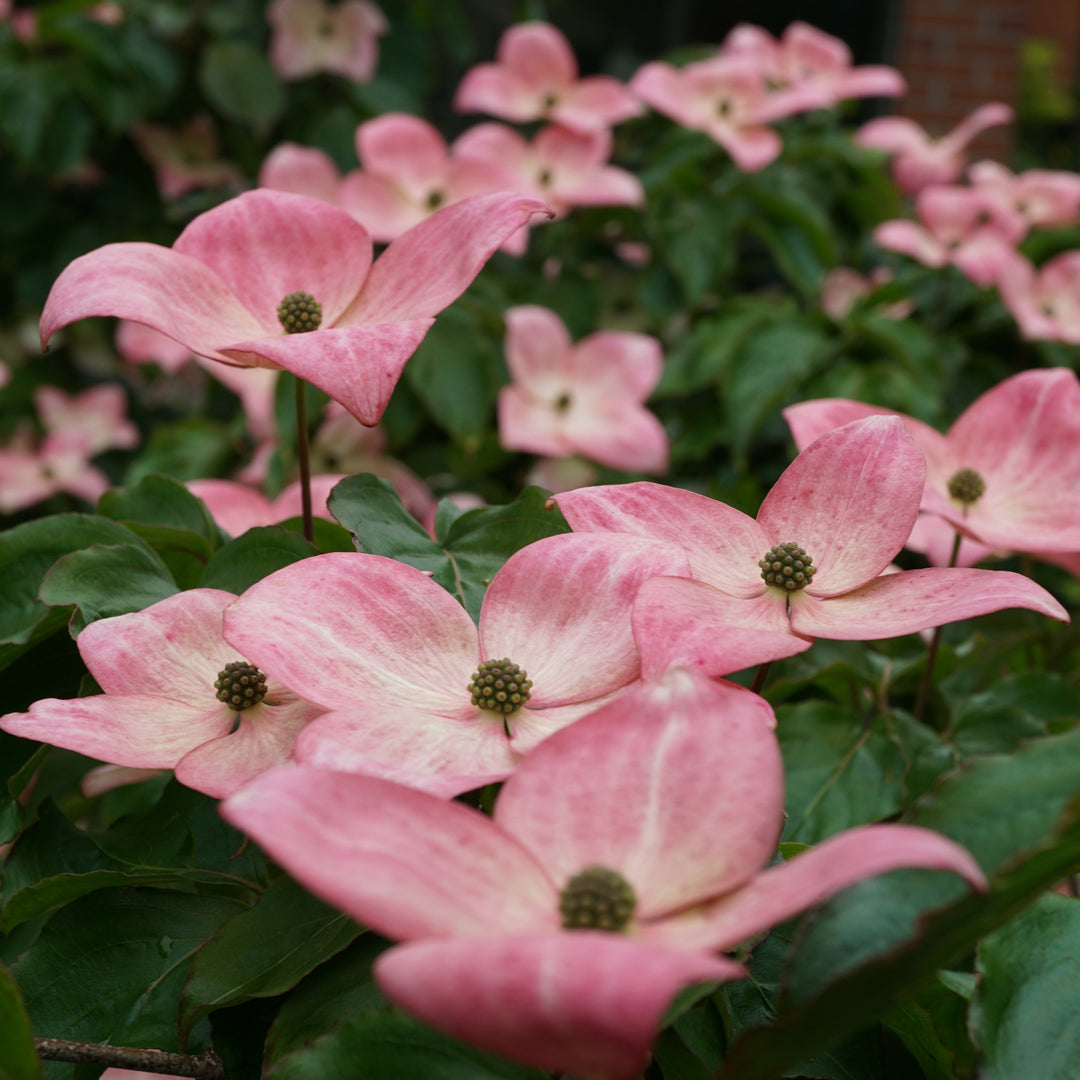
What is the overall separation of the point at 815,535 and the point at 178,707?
262 mm

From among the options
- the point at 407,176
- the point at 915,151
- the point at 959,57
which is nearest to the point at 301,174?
the point at 407,176

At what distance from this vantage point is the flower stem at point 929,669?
63 centimetres

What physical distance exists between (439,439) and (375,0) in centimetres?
74

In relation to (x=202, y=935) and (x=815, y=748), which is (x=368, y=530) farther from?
(x=815, y=748)

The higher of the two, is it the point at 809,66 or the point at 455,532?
the point at 809,66

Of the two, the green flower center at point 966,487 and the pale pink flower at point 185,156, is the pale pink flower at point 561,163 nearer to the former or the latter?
the pale pink flower at point 185,156

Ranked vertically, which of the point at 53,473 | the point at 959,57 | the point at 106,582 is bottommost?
the point at 53,473

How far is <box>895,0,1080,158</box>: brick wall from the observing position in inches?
133

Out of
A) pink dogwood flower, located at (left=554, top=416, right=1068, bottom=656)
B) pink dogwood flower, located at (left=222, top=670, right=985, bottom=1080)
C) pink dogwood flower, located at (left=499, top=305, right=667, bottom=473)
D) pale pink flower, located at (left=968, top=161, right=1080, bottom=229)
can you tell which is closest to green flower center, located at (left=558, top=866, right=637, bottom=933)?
pink dogwood flower, located at (left=222, top=670, right=985, bottom=1080)

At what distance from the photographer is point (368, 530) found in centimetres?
51

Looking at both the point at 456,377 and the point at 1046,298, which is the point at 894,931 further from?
the point at 1046,298

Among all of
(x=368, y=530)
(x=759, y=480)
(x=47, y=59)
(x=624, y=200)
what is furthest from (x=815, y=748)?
(x=47, y=59)

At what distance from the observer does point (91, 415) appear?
170 centimetres

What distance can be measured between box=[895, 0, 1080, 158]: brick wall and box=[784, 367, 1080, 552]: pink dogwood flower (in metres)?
3.12
